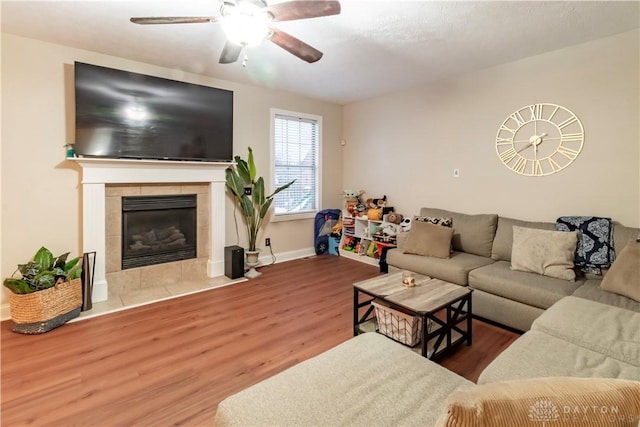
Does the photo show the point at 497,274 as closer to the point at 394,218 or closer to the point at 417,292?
the point at 417,292

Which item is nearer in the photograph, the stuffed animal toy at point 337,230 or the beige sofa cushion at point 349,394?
the beige sofa cushion at point 349,394

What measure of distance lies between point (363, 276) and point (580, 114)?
284cm

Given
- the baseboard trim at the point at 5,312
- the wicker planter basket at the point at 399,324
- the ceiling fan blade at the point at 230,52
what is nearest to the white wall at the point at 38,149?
the baseboard trim at the point at 5,312

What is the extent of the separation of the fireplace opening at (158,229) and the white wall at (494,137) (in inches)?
110

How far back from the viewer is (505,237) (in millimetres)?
3283

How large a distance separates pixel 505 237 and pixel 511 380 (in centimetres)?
271

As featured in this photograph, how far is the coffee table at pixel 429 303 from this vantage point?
6.95ft

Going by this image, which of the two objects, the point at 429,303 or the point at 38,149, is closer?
the point at 429,303

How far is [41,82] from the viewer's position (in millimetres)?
2984

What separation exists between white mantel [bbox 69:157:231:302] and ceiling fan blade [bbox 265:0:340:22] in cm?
230

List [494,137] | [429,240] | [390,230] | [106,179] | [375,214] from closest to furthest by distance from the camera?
[106,179]
[429,240]
[494,137]
[390,230]
[375,214]

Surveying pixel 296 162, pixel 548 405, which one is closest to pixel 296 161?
pixel 296 162

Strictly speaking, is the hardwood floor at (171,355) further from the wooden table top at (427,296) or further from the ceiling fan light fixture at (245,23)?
the ceiling fan light fixture at (245,23)

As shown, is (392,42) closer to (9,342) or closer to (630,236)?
(630,236)
